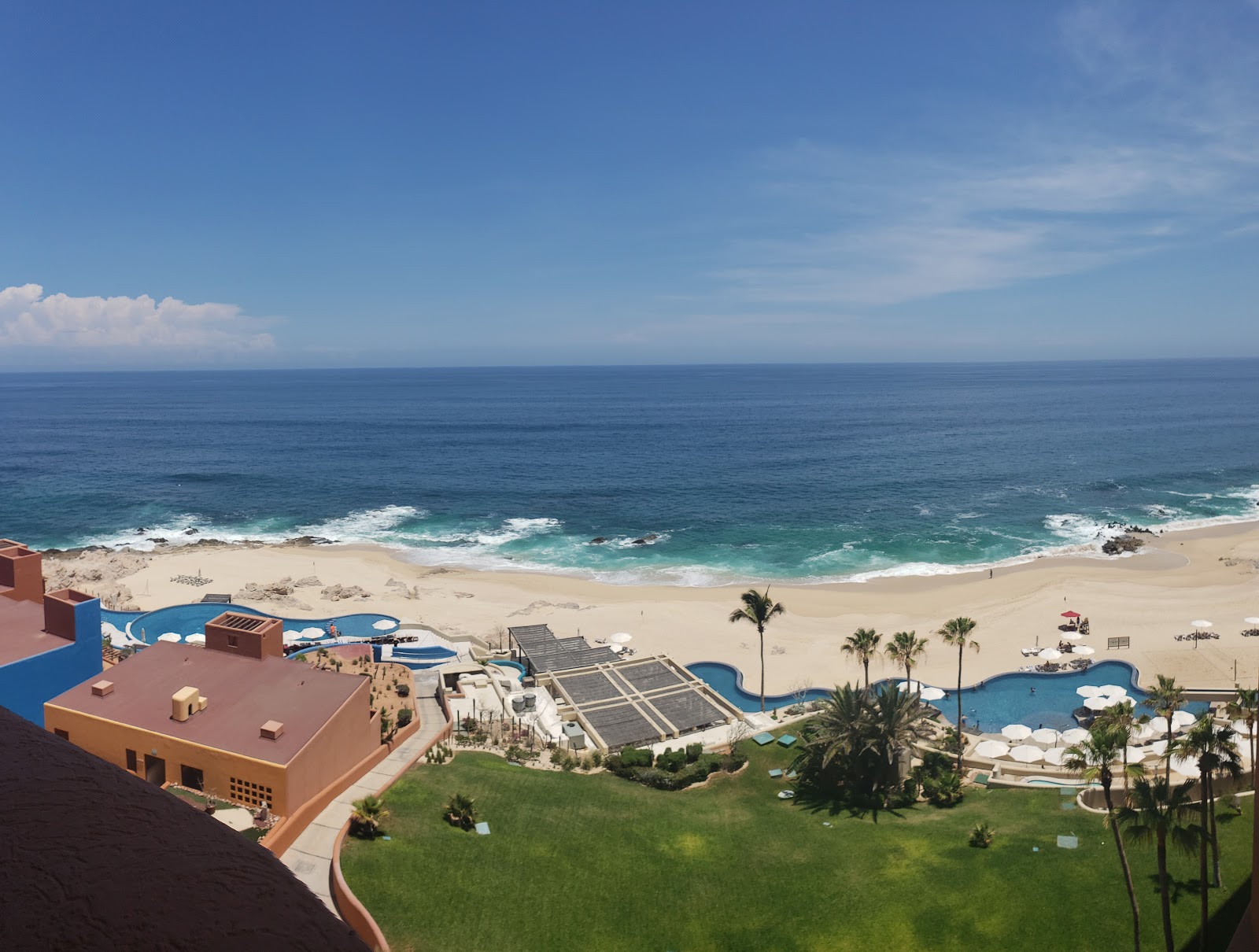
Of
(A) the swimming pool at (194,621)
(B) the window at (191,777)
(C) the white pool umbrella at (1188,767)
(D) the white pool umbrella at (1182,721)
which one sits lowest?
(D) the white pool umbrella at (1182,721)

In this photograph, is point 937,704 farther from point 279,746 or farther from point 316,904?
point 316,904

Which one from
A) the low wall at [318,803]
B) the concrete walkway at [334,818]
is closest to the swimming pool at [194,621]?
the concrete walkway at [334,818]

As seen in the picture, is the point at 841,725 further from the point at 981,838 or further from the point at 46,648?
the point at 46,648

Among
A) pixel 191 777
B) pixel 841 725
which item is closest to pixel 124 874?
pixel 191 777

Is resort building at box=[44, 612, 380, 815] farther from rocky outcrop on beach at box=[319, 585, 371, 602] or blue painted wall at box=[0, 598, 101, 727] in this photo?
rocky outcrop on beach at box=[319, 585, 371, 602]

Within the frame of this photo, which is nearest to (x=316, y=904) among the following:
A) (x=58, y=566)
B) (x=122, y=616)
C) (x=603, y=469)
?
(x=122, y=616)

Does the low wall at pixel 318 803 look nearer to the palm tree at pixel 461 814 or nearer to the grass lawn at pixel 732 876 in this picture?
the grass lawn at pixel 732 876
